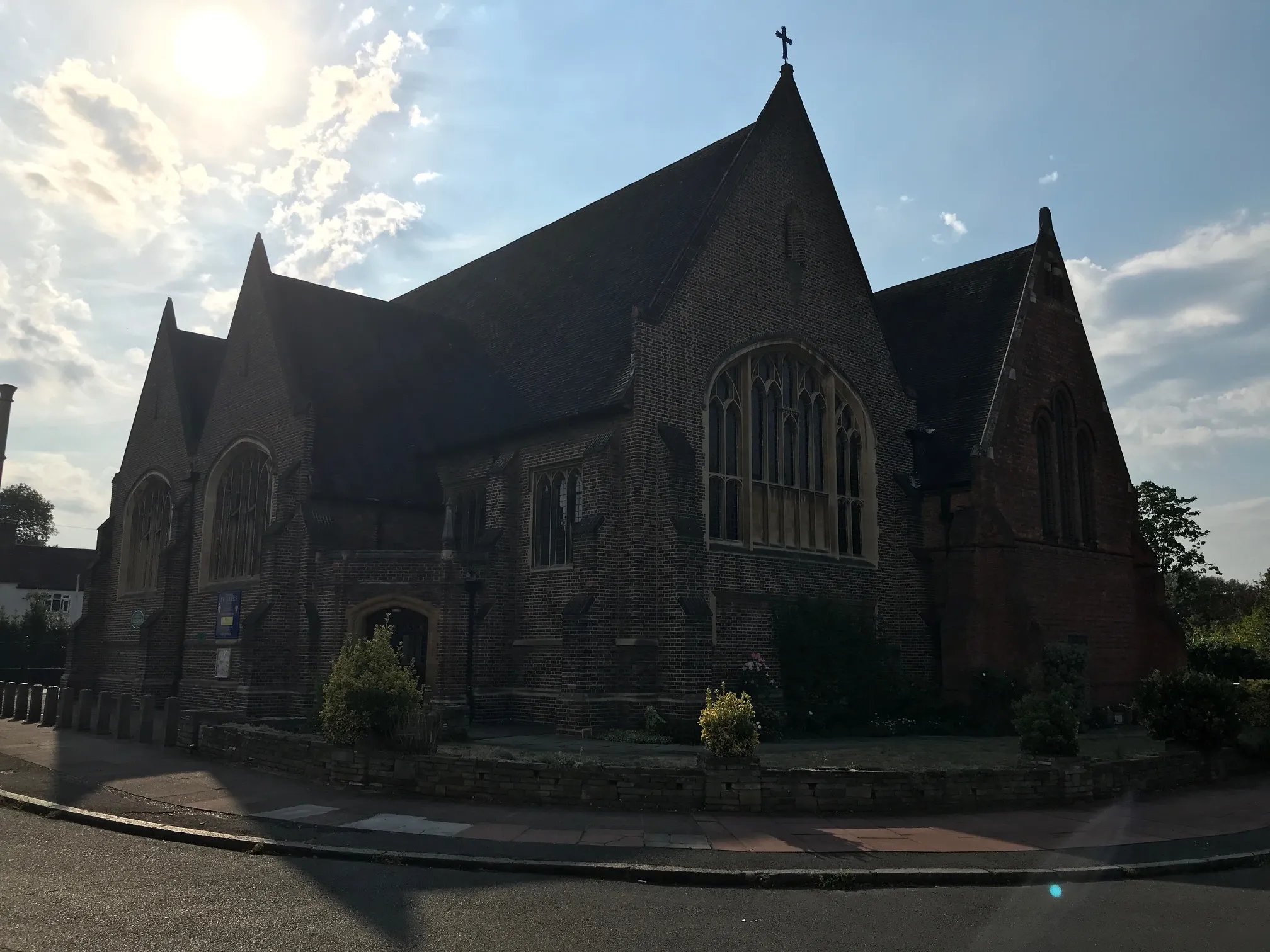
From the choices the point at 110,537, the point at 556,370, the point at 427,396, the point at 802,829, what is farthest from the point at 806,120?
the point at 110,537

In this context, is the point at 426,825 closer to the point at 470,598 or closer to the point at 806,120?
the point at 470,598

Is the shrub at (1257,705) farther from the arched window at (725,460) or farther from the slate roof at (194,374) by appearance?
the slate roof at (194,374)

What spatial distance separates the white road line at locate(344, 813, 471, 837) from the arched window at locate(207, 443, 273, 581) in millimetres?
14630

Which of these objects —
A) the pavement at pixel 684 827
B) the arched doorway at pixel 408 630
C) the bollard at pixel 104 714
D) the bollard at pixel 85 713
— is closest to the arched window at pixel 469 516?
the arched doorway at pixel 408 630

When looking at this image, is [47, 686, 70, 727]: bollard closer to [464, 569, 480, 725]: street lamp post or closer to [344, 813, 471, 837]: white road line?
[464, 569, 480, 725]: street lamp post

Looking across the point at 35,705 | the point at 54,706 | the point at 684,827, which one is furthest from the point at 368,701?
the point at 35,705

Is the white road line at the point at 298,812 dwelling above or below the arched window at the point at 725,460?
below

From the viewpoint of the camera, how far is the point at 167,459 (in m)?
29.3

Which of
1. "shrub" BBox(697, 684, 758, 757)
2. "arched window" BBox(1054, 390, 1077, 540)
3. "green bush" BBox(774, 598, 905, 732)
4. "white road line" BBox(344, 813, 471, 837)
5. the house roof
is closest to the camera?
Result: "white road line" BBox(344, 813, 471, 837)

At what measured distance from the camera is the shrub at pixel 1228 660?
24.9 meters

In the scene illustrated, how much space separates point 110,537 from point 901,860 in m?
29.5

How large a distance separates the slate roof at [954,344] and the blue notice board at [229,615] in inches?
653

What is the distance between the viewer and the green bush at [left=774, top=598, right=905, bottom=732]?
2025cm

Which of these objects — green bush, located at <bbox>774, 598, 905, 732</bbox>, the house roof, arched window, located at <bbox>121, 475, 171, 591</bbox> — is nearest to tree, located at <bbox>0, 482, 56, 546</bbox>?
the house roof
